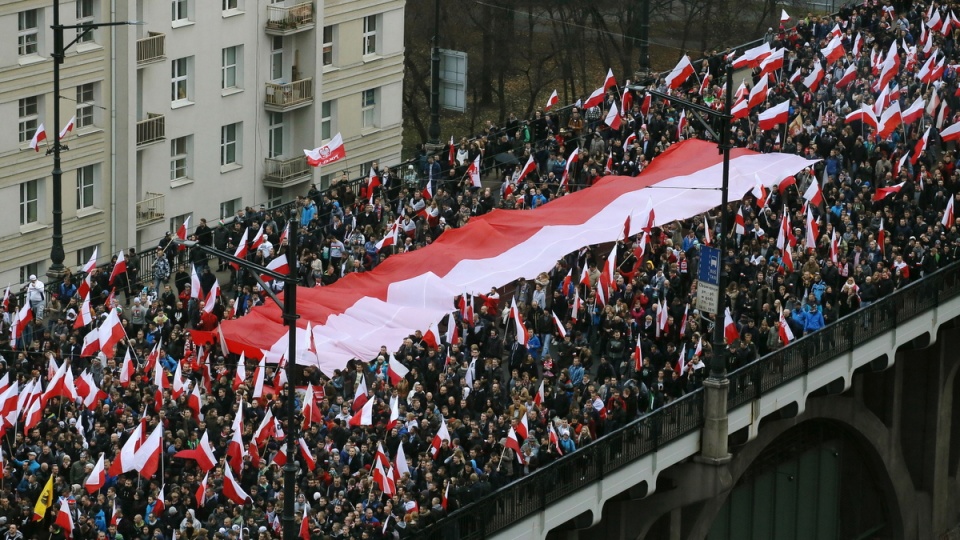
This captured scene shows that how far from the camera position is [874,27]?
265 ft

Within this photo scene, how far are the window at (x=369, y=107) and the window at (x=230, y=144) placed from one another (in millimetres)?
6781

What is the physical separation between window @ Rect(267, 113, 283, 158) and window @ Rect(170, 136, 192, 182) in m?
4.16

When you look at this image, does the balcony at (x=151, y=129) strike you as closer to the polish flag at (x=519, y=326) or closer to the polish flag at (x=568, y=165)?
the polish flag at (x=568, y=165)

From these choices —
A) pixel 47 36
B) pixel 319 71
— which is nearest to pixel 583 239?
pixel 47 36

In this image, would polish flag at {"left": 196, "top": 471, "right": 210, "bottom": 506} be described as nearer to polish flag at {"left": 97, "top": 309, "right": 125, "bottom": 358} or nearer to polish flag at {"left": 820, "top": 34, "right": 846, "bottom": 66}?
polish flag at {"left": 97, "top": 309, "right": 125, "bottom": 358}

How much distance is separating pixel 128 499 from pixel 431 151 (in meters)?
24.5

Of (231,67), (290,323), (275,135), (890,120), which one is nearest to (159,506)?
(290,323)

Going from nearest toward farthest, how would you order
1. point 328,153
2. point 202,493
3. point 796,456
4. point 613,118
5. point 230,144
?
point 202,493 → point 796,456 → point 613,118 → point 328,153 → point 230,144

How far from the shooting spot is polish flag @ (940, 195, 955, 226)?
64500 millimetres

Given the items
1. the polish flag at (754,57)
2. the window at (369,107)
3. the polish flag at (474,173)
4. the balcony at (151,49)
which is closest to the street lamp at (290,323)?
the polish flag at (474,173)

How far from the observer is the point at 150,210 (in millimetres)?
84125

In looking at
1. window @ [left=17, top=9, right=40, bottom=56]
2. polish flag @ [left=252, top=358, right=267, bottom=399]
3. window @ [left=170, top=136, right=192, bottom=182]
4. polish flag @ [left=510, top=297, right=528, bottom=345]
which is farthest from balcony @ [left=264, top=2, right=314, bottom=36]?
polish flag @ [left=252, top=358, right=267, bottom=399]

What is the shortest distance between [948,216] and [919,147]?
3.96 meters

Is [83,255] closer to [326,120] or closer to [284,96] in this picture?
[284,96]
